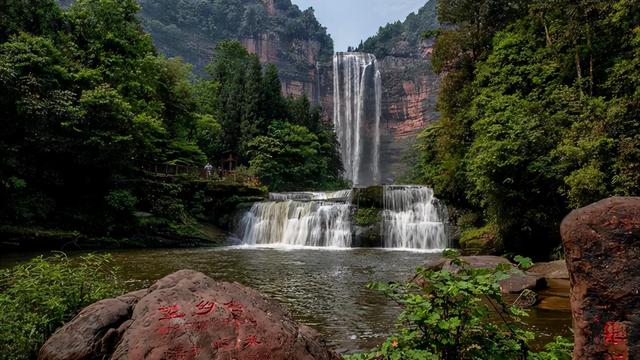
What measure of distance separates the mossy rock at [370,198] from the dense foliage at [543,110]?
14.5ft

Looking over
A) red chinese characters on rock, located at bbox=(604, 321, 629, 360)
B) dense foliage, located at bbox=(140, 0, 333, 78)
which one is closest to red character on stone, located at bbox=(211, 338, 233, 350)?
red chinese characters on rock, located at bbox=(604, 321, 629, 360)

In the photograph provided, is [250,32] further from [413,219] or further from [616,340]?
[616,340]

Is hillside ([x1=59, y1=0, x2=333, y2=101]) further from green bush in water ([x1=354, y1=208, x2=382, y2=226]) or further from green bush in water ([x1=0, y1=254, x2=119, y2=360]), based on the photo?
green bush in water ([x1=0, y1=254, x2=119, y2=360])

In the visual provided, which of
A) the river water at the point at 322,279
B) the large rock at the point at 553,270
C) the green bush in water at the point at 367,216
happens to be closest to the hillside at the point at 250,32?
the green bush in water at the point at 367,216

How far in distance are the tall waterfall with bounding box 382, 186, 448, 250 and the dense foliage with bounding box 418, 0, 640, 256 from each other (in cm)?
218

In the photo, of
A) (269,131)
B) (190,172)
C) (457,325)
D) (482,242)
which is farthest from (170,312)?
(269,131)

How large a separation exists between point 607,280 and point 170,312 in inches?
125

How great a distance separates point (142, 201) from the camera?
771 inches

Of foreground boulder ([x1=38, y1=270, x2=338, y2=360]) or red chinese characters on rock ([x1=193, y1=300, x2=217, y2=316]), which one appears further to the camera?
red chinese characters on rock ([x1=193, y1=300, x2=217, y2=316])

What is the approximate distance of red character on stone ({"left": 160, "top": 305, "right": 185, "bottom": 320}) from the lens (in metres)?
3.02

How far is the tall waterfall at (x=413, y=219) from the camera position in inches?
746

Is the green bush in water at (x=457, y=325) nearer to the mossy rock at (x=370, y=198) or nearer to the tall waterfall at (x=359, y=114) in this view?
the mossy rock at (x=370, y=198)

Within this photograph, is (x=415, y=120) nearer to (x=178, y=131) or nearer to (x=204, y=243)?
(x=178, y=131)

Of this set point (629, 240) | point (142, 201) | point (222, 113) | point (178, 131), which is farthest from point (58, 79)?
point (222, 113)
